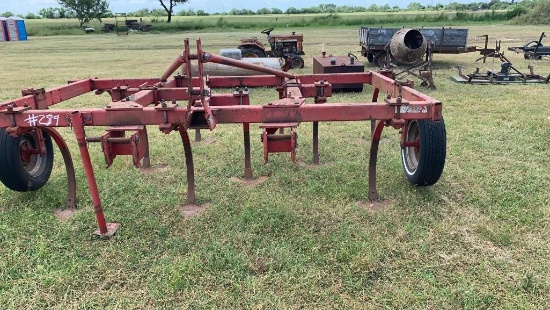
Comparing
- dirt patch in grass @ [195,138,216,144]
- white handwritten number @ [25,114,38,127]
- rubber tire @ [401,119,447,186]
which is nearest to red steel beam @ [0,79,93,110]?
white handwritten number @ [25,114,38,127]

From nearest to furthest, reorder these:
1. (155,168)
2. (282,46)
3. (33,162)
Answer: (33,162), (155,168), (282,46)

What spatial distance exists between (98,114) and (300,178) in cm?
207

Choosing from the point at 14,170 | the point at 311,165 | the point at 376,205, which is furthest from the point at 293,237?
the point at 14,170

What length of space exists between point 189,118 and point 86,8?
5420 cm

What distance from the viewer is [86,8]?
162 feet

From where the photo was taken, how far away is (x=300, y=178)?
4191mm

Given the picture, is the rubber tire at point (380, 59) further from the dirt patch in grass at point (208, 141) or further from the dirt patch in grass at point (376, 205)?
the dirt patch in grass at point (376, 205)

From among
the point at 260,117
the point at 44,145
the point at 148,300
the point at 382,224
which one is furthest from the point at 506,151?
the point at 44,145

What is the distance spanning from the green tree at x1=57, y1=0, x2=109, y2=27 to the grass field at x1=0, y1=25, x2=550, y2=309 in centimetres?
5129

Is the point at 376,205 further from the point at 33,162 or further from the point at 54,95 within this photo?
the point at 33,162

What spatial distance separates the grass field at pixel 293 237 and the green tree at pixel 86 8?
51292 mm

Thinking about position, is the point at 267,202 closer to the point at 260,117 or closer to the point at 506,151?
the point at 260,117

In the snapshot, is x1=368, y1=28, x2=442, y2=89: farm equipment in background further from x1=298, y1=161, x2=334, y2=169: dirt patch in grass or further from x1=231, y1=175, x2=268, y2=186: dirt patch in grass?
x1=231, y1=175, x2=268, y2=186: dirt patch in grass

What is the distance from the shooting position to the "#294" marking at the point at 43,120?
279 centimetres
